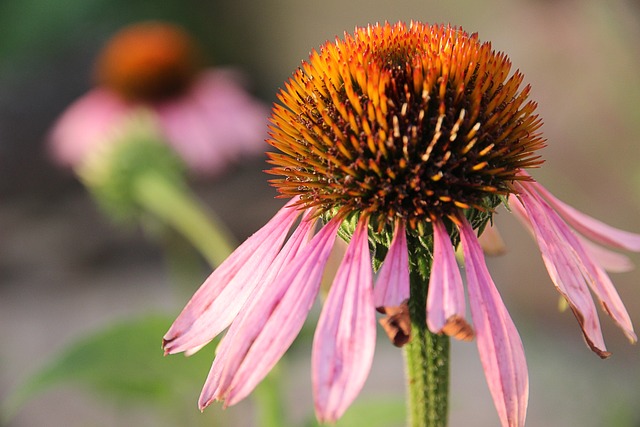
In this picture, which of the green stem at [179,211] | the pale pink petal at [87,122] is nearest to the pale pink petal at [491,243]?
the green stem at [179,211]

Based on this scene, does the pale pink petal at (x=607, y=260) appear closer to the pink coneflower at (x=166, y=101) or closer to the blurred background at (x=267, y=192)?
the blurred background at (x=267, y=192)

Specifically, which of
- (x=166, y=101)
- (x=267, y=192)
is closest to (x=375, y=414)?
(x=166, y=101)

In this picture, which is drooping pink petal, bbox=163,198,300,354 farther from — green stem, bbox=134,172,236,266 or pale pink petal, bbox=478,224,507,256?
green stem, bbox=134,172,236,266

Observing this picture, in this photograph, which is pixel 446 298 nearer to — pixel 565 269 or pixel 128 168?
pixel 565 269

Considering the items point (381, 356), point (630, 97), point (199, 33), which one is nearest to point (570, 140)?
point (630, 97)

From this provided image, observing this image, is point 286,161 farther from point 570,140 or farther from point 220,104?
point 570,140

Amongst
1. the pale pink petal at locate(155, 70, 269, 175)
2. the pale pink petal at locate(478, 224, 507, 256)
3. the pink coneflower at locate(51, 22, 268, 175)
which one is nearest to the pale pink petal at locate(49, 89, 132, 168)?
the pink coneflower at locate(51, 22, 268, 175)
